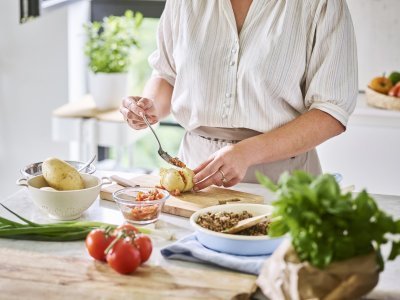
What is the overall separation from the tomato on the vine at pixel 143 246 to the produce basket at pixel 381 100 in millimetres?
1916

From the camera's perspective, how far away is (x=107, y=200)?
6.86 ft

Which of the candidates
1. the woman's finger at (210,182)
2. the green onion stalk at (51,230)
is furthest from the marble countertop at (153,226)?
the woman's finger at (210,182)

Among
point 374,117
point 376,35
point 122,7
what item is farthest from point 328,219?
point 122,7

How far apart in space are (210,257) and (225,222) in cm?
14

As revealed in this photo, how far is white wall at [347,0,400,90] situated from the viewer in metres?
3.65

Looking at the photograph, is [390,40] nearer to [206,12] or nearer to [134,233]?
[206,12]

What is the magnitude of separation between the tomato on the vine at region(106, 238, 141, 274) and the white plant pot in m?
2.25

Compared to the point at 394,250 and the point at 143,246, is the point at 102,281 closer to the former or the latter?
the point at 143,246

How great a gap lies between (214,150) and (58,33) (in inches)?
72.9

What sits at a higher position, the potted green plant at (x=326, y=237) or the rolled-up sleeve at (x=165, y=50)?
the rolled-up sleeve at (x=165, y=50)

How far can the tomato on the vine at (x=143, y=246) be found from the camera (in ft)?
5.32

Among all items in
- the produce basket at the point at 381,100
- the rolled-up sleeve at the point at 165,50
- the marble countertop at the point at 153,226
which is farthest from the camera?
the produce basket at the point at 381,100

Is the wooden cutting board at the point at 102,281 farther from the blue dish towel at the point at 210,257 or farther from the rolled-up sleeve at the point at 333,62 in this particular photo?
the rolled-up sleeve at the point at 333,62

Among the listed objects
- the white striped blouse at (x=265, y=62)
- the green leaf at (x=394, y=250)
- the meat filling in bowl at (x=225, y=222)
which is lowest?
the meat filling in bowl at (x=225, y=222)
